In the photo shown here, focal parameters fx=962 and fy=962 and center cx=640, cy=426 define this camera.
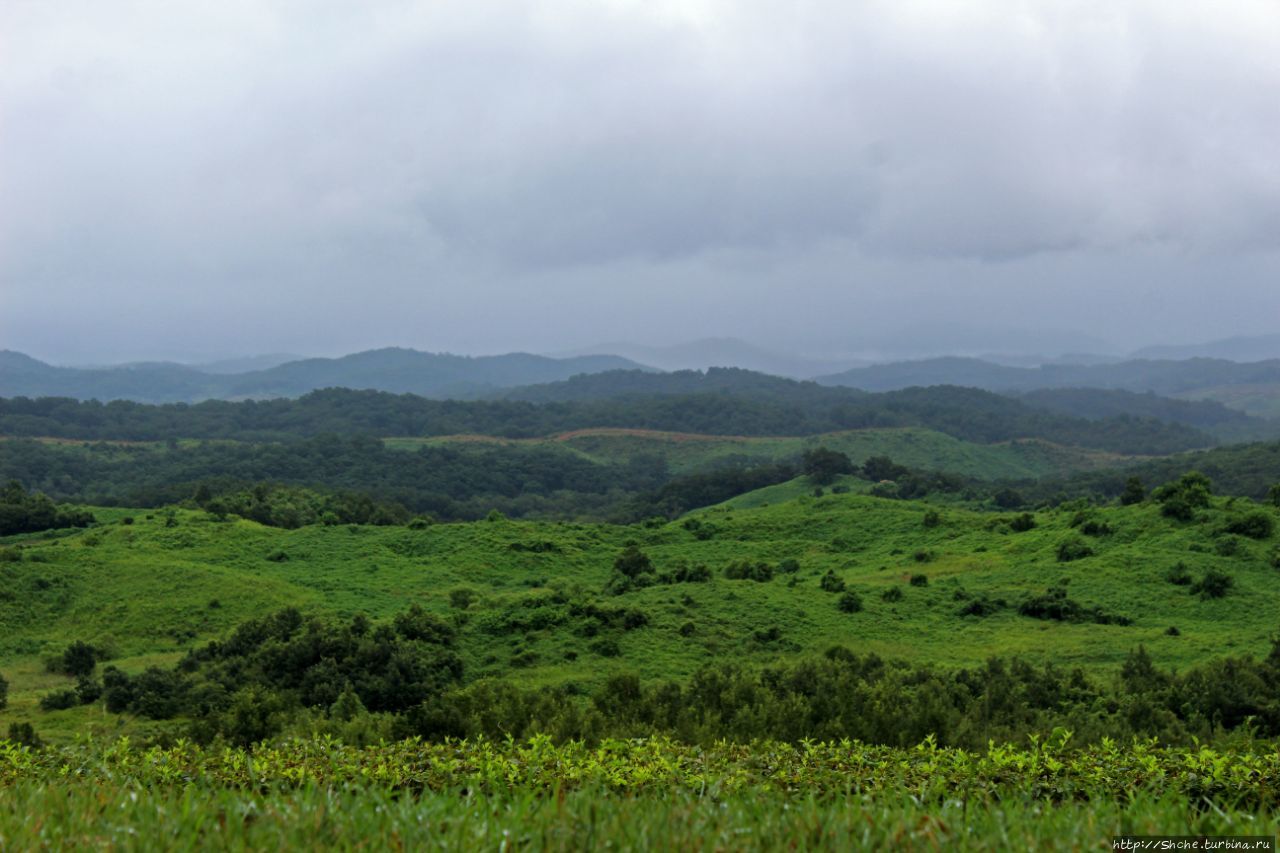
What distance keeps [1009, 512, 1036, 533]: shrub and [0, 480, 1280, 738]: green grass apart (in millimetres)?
469

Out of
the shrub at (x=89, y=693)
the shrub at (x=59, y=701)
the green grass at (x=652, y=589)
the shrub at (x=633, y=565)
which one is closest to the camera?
the shrub at (x=59, y=701)

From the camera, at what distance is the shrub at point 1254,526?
3728cm

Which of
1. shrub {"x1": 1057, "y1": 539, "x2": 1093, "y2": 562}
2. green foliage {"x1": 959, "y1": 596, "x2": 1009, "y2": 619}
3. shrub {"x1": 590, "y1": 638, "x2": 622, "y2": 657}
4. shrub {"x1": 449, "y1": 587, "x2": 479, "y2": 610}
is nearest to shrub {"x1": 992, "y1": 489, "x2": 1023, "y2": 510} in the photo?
shrub {"x1": 1057, "y1": 539, "x2": 1093, "y2": 562}

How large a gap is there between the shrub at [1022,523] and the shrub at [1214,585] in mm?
13311

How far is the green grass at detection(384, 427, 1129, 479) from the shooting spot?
142000mm

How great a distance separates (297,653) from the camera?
2492 centimetres

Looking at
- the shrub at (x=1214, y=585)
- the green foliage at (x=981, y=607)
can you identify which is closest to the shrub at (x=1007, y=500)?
the shrub at (x=1214, y=585)

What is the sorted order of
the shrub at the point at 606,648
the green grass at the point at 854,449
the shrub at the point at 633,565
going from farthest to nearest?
1. the green grass at the point at 854,449
2. the shrub at the point at 633,565
3. the shrub at the point at 606,648

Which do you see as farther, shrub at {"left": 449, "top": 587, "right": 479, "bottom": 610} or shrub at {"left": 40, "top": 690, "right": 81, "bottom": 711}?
shrub at {"left": 449, "top": 587, "right": 479, "bottom": 610}

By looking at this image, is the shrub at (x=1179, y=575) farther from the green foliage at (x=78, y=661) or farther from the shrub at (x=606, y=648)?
the green foliage at (x=78, y=661)

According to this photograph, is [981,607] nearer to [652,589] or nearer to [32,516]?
[652,589]

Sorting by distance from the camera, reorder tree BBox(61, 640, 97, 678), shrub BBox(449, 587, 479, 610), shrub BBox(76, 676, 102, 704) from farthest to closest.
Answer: shrub BBox(449, 587, 479, 610), tree BBox(61, 640, 97, 678), shrub BBox(76, 676, 102, 704)

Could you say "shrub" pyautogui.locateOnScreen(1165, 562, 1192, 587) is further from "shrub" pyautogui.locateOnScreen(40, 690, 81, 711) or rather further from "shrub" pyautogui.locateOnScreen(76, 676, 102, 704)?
"shrub" pyautogui.locateOnScreen(40, 690, 81, 711)

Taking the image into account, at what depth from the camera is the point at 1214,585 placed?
32375mm
